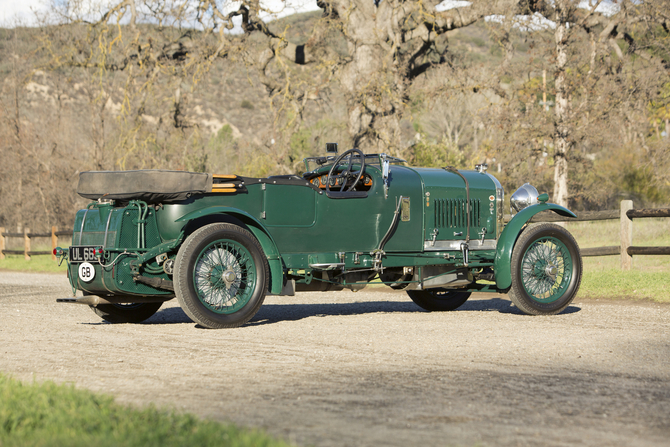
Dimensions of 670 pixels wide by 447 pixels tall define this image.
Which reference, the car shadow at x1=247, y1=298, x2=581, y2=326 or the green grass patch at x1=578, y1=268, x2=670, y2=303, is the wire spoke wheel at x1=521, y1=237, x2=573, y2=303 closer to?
the car shadow at x1=247, y1=298, x2=581, y2=326

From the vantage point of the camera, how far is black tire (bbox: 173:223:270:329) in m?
7.27

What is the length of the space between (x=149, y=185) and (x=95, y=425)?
4.13 m

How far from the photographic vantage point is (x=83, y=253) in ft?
24.3

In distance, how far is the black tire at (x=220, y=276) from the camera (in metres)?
7.27

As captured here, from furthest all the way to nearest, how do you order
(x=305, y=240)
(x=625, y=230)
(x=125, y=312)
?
(x=625, y=230) < (x=125, y=312) < (x=305, y=240)

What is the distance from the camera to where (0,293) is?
506 inches

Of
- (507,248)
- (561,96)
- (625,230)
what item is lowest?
(507,248)

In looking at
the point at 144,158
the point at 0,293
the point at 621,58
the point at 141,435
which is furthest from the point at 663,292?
the point at 144,158

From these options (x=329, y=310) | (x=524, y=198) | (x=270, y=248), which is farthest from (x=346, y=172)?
(x=524, y=198)

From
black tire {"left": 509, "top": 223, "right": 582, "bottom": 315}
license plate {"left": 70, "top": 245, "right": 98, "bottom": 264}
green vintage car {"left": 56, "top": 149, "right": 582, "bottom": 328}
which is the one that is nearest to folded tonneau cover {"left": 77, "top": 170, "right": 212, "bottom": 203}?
green vintage car {"left": 56, "top": 149, "right": 582, "bottom": 328}

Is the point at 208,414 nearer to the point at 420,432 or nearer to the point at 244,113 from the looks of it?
the point at 420,432

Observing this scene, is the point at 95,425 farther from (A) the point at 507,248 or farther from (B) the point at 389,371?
(A) the point at 507,248

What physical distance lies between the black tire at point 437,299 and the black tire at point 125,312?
3.50 m

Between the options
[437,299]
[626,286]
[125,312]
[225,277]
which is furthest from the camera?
[626,286]
